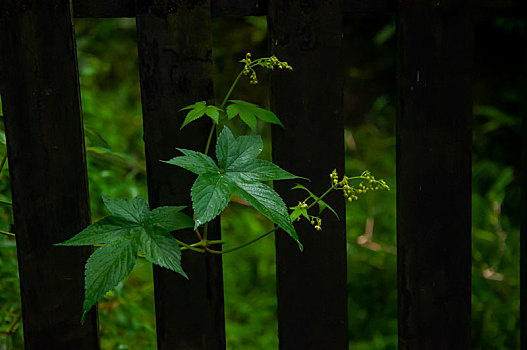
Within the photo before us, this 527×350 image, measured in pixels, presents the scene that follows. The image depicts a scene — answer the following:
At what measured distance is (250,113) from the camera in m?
1.30

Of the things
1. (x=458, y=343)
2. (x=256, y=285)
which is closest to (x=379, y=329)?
(x=256, y=285)

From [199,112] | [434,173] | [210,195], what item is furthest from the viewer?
[434,173]

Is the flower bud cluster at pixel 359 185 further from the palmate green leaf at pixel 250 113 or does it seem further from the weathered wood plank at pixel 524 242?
the weathered wood plank at pixel 524 242

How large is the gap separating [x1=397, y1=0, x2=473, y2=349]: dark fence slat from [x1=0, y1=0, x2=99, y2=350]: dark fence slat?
2.68 feet

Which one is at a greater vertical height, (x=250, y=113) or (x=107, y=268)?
(x=250, y=113)

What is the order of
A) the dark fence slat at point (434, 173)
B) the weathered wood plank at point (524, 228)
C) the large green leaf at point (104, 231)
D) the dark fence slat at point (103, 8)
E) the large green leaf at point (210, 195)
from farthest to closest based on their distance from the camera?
the weathered wood plank at point (524, 228), the dark fence slat at point (434, 173), the dark fence slat at point (103, 8), the large green leaf at point (104, 231), the large green leaf at point (210, 195)

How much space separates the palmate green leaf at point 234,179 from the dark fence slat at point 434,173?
0.44 m

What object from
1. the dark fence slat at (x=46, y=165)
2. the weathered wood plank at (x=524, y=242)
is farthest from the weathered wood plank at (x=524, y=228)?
the dark fence slat at (x=46, y=165)

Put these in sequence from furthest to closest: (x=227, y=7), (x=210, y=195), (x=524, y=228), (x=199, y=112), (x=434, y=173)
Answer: (x=524, y=228) → (x=434, y=173) → (x=227, y=7) → (x=199, y=112) → (x=210, y=195)

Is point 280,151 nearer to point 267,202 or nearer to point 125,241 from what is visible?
point 267,202

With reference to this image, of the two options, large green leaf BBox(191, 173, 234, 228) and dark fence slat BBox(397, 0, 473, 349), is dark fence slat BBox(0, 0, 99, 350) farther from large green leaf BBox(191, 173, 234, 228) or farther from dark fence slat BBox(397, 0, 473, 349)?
dark fence slat BBox(397, 0, 473, 349)

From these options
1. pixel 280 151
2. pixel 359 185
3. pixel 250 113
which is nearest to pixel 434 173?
pixel 359 185

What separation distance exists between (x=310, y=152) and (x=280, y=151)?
0.25 ft

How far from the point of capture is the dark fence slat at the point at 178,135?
133cm
